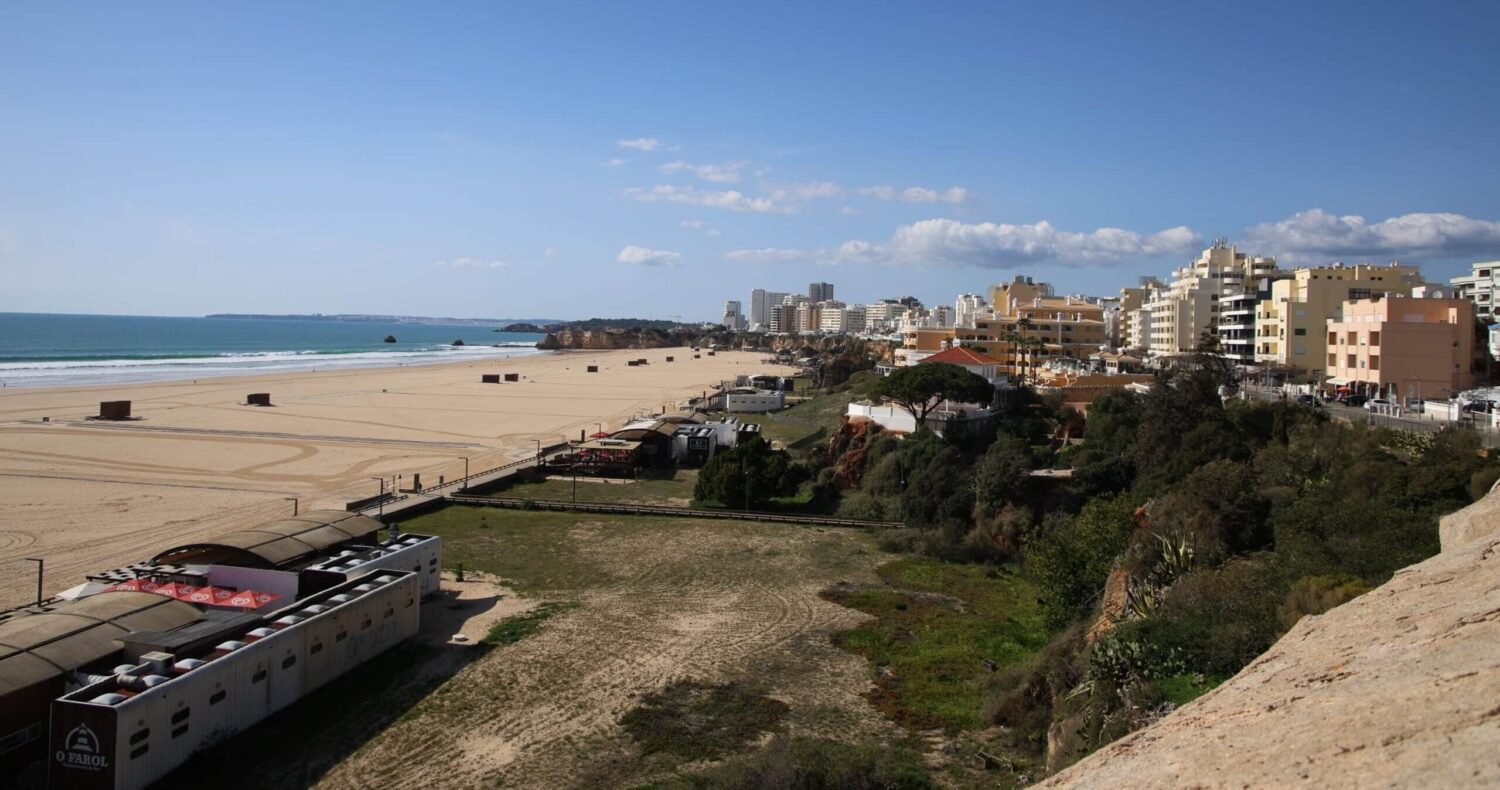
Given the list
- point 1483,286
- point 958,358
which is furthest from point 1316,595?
point 1483,286

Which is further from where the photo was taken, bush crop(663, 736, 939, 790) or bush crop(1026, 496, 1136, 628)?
bush crop(1026, 496, 1136, 628)

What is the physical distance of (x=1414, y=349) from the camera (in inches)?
1457

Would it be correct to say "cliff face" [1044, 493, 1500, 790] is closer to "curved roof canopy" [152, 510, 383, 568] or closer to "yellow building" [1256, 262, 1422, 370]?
"curved roof canopy" [152, 510, 383, 568]

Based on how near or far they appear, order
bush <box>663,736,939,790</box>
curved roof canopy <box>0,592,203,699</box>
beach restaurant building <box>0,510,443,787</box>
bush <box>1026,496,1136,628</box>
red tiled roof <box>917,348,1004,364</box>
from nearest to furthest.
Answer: bush <box>663,736,939,790</box> < beach restaurant building <box>0,510,443,787</box> < curved roof canopy <box>0,592,203,699</box> < bush <box>1026,496,1136,628</box> < red tiled roof <box>917,348,1004,364</box>

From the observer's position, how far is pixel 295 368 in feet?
318

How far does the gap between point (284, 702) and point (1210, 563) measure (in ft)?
51.5

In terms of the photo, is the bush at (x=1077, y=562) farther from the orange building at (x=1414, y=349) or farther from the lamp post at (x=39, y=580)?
the orange building at (x=1414, y=349)

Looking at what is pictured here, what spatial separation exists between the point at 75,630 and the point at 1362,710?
48.7ft

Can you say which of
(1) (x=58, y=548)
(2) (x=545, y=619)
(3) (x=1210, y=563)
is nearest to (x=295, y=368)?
(1) (x=58, y=548)

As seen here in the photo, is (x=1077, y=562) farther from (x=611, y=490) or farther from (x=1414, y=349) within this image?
(x=1414, y=349)

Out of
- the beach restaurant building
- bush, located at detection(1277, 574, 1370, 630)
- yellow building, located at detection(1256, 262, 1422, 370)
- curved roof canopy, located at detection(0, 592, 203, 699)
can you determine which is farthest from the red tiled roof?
curved roof canopy, located at detection(0, 592, 203, 699)

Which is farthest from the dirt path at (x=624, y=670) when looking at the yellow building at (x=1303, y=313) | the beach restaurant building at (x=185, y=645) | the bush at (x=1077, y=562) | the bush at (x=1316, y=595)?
the yellow building at (x=1303, y=313)

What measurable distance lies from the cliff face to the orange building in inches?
1322

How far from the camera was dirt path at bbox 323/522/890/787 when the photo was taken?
12531mm
